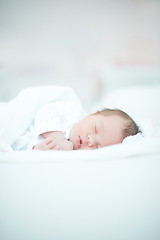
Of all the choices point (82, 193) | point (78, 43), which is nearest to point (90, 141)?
point (82, 193)

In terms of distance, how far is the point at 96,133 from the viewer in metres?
0.80

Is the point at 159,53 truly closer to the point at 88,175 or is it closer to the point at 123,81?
the point at 123,81

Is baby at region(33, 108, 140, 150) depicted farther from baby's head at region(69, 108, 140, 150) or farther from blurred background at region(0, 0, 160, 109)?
blurred background at region(0, 0, 160, 109)

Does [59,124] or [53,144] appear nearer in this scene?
[53,144]

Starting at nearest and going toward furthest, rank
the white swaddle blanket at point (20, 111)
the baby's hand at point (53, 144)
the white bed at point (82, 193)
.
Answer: the white bed at point (82, 193) < the baby's hand at point (53, 144) < the white swaddle blanket at point (20, 111)

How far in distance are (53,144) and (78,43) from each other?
0.71 metres

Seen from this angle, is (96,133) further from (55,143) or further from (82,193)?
(82,193)

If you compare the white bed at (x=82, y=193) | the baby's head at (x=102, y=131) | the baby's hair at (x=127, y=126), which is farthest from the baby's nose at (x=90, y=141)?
the white bed at (x=82, y=193)

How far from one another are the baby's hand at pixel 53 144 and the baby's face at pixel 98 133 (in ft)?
0.14

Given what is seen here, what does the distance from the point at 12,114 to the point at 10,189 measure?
0.53 m

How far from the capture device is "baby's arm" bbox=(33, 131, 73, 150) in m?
0.76

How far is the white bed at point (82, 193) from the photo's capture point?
0.47m

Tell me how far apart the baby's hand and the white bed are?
0.26 meters

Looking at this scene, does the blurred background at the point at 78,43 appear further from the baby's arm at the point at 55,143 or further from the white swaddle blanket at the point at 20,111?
the baby's arm at the point at 55,143
